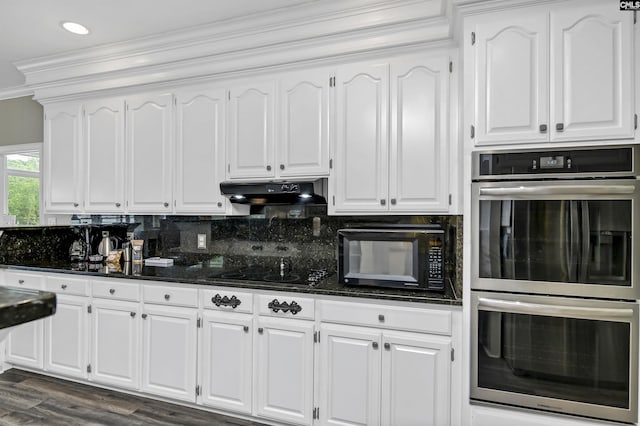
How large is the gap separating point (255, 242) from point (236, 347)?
3.06 ft

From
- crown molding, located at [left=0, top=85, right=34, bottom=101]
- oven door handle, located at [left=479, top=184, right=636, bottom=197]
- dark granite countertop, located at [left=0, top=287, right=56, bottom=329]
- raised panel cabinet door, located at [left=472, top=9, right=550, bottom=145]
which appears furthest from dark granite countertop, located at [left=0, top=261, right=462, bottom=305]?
crown molding, located at [left=0, top=85, right=34, bottom=101]

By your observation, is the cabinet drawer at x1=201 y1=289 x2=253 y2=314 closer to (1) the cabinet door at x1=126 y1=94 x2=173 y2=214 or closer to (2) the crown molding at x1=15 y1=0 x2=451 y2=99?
(1) the cabinet door at x1=126 y1=94 x2=173 y2=214

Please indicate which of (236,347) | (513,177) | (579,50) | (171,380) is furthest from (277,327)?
(579,50)

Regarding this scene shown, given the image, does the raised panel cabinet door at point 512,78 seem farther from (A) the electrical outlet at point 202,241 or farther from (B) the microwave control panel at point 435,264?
(A) the electrical outlet at point 202,241

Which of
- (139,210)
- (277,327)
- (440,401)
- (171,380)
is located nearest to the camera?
(440,401)

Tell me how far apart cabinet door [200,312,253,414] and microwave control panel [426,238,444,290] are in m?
1.13

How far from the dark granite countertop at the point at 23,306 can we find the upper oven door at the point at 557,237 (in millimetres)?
1776

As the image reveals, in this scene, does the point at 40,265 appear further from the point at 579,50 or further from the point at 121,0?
the point at 579,50

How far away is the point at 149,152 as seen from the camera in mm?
3023

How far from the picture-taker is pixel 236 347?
2.40 metres

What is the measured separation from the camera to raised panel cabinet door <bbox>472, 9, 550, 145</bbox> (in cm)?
186

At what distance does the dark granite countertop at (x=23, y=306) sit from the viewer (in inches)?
27.5

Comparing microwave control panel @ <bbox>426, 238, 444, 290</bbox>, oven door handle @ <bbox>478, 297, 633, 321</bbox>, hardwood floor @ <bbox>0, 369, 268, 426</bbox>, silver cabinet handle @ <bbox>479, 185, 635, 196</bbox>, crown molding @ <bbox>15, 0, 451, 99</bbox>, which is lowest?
hardwood floor @ <bbox>0, 369, 268, 426</bbox>

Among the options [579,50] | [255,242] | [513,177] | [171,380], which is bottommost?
[171,380]
